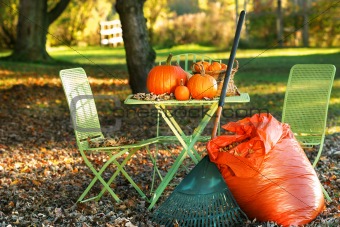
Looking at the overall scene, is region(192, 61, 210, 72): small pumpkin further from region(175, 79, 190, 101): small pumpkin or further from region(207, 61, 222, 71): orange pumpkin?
region(175, 79, 190, 101): small pumpkin

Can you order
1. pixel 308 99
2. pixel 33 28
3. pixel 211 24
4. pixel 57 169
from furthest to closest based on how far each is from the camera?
pixel 211 24 → pixel 33 28 → pixel 57 169 → pixel 308 99

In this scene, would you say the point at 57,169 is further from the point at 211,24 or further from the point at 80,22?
the point at 80,22

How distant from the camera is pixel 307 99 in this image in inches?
248

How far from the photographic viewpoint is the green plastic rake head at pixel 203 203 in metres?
4.91

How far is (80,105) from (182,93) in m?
1.13

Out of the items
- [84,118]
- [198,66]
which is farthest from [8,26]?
[198,66]

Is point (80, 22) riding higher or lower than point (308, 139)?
higher

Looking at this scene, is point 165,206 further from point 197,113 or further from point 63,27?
point 63,27

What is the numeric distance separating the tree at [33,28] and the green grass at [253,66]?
747 millimetres

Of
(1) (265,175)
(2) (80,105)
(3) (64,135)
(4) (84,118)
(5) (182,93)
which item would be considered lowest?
(3) (64,135)

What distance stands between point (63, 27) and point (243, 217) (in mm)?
20482

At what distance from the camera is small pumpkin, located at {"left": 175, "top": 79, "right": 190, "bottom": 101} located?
511 cm

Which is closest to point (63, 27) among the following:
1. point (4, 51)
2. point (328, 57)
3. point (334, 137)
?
point (4, 51)

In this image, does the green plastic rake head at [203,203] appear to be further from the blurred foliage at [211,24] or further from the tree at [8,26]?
the blurred foliage at [211,24]
